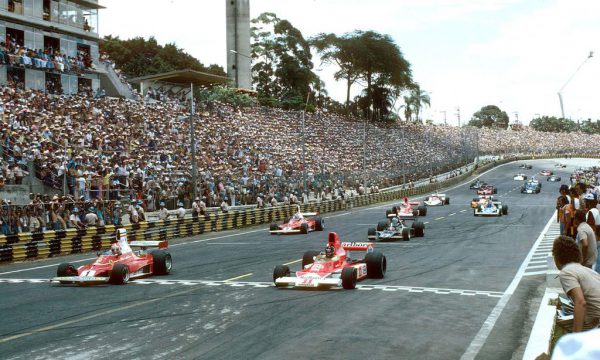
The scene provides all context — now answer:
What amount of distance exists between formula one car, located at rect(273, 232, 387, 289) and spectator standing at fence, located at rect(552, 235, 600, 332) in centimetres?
868

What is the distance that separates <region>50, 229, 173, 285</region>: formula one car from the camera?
16.4m

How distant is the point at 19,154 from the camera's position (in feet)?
96.2

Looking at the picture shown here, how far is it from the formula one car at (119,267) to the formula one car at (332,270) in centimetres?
373

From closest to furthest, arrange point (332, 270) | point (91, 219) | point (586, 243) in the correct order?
point (586, 243), point (332, 270), point (91, 219)

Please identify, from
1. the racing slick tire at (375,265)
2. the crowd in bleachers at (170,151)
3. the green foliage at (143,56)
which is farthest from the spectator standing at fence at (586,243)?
the green foliage at (143,56)

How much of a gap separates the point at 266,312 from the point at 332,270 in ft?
12.7

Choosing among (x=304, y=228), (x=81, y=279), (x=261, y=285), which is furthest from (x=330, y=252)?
(x=304, y=228)

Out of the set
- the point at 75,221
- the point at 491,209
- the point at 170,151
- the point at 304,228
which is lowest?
the point at 304,228

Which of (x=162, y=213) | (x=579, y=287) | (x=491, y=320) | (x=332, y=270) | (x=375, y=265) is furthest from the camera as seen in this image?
(x=162, y=213)

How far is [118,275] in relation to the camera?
1633cm

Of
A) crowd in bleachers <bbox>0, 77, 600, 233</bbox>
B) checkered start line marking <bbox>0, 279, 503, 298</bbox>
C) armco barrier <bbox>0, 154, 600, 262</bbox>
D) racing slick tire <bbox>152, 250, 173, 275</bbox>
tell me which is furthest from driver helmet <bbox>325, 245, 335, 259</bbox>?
crowd in bleachers <bbox>0, 77, 600, 233</bbox>

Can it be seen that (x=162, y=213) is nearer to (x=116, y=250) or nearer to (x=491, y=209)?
(x=116, y=250)

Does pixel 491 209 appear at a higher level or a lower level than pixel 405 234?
higher

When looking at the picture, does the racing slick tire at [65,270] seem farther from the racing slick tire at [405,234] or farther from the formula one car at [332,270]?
the racing slick tire at [405,234]
